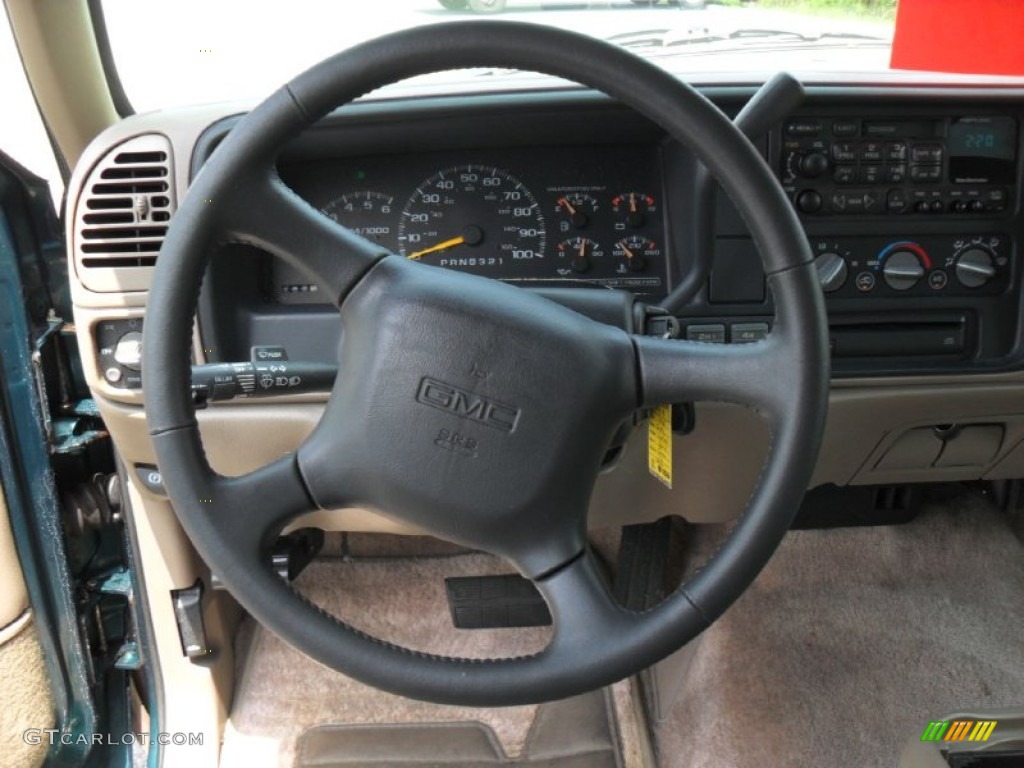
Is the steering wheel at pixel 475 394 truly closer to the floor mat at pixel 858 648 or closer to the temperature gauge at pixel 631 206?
the temperature gauge at pixel 631 206

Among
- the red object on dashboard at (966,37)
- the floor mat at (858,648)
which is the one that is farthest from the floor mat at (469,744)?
the red object on dashboard at (966,37)

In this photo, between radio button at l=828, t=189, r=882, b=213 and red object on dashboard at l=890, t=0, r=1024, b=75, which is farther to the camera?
red object on dashboard at l=890, t=0, r=1024, b=75

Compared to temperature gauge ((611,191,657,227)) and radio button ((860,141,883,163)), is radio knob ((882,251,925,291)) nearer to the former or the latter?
radio button ((860,141,883,163))

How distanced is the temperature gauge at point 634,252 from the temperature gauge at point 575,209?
0.20 feet

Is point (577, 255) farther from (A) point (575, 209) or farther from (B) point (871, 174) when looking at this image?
(B) point (871, 174)

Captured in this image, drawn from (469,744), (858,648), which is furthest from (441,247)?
(858,648)

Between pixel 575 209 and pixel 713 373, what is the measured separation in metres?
0.50

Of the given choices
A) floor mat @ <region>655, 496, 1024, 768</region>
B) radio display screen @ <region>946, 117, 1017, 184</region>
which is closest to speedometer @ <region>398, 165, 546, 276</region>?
radio display screen @ <region>946, 117, 1017, 184</region>

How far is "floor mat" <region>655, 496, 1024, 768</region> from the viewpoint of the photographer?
1629 mm

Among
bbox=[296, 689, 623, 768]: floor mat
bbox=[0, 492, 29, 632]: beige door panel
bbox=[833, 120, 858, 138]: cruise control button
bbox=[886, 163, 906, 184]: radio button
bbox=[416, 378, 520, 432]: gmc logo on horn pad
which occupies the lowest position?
bbox=[296, 689, 623, 768]: floor mat

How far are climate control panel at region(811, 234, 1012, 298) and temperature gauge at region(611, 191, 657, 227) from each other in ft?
0.80

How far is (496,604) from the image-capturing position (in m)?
1.71

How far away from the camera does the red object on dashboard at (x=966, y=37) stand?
1.56m

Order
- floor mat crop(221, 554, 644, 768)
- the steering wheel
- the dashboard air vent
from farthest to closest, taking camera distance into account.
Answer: floor mat crop(221, 554, 644, 768) < the dashboard air vent < the steering wheel
